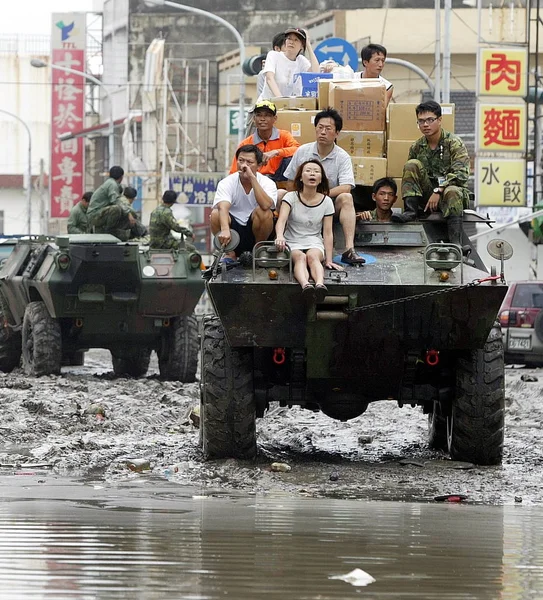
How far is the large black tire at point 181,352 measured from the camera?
Answer: 16750mm

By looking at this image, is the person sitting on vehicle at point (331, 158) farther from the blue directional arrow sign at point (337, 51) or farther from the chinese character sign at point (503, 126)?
the blue directional arrow sign at point (337, 51)

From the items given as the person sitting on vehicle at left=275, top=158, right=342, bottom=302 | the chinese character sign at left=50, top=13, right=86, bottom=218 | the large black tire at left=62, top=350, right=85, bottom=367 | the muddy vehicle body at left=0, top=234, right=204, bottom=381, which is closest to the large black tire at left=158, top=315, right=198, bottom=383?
the muddy vehicle body at left=0, top=234, right=204, bottom=381

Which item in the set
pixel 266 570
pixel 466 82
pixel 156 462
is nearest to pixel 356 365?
pixel 156 462

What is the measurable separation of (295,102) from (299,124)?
41cm

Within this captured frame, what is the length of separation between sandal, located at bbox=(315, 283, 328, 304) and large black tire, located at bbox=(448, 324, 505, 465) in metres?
1.05

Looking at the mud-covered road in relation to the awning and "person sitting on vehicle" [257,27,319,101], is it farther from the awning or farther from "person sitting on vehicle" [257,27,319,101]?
the awning

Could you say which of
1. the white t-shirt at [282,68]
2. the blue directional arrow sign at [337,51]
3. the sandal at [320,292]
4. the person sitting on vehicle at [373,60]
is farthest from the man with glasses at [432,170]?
the blue directional arrow sign at [337,51]

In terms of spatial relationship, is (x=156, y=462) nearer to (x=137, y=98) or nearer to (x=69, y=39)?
(x=137, y=98)

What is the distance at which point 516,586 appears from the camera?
496 centimetres

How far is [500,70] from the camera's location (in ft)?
90.4

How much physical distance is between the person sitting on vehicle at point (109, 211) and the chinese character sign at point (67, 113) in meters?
40.8

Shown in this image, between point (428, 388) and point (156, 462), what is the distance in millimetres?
1740

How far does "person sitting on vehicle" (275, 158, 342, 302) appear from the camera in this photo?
9016 millimetres

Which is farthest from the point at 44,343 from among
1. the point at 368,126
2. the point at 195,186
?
the point at 195,186
